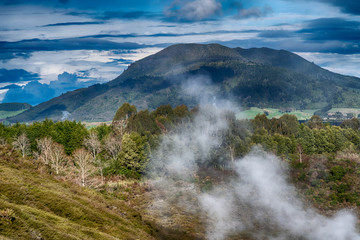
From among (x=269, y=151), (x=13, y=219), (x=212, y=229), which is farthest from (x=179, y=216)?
(x=269, y=151)

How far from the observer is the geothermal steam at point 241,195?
54750 millimetres

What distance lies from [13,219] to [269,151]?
99.7 m

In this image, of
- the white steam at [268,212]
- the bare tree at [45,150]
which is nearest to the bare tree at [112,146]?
the bare tree at [45,150]

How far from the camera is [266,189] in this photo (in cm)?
7575

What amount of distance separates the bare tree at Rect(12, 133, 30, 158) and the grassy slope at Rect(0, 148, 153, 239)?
4611 cm

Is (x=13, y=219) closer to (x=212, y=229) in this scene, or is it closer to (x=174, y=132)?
(x=212, y=229)

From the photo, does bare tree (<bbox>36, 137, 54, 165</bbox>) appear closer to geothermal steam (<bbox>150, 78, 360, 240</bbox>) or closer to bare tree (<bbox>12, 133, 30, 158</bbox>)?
bare tree (<bbox>12, 133, 30, 158</bbox>)

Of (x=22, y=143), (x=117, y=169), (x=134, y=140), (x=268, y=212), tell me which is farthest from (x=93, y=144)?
(x=268, y=212)

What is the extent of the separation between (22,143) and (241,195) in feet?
209

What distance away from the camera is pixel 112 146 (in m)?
96.1

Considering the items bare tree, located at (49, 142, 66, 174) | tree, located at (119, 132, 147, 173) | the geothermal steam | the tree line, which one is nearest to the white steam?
the geothermal steam

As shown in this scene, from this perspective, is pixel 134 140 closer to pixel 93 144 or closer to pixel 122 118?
pixel 93 144

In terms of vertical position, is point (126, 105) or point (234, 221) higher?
point (126, 105)

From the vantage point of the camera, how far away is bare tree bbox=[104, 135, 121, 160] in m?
96.8
